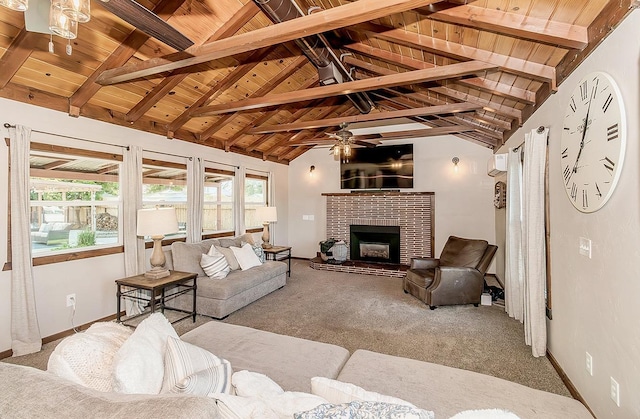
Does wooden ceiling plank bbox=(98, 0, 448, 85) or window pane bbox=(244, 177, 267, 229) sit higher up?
wooden ceiling plank bbox=(98, 0, 448, 85)

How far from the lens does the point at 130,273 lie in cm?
404

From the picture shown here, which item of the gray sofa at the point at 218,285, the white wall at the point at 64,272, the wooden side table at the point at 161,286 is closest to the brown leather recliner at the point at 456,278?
the gray sofa at the point at 218,285

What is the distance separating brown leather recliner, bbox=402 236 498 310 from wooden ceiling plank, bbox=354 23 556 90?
246cm

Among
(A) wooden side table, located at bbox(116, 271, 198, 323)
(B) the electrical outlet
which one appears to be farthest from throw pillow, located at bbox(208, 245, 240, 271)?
(B) the electrical outlet

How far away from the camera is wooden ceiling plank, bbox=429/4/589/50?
2127 mm

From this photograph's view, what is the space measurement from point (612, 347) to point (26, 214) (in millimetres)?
4917

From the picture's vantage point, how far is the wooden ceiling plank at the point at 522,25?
2127mm

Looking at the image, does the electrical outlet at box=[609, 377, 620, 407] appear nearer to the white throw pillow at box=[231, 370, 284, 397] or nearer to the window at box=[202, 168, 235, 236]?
the white throw pillow at box=[231, 370, 284, 397]

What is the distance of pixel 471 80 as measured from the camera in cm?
349

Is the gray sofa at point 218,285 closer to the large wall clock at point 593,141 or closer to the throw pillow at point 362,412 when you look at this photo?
the throw pillow at point 362,412

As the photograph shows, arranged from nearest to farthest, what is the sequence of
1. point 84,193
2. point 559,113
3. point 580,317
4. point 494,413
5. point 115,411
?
1. point 115,411
2. point 494,413
3. point 580,317
4. point 559,113
5. point 84,193

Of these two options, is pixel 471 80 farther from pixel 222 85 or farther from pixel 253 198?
pixel 253 198

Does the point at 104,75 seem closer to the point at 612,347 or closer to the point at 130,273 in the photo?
the point at 130,273

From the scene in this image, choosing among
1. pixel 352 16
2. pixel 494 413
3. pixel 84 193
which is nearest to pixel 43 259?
pixel 84 193
